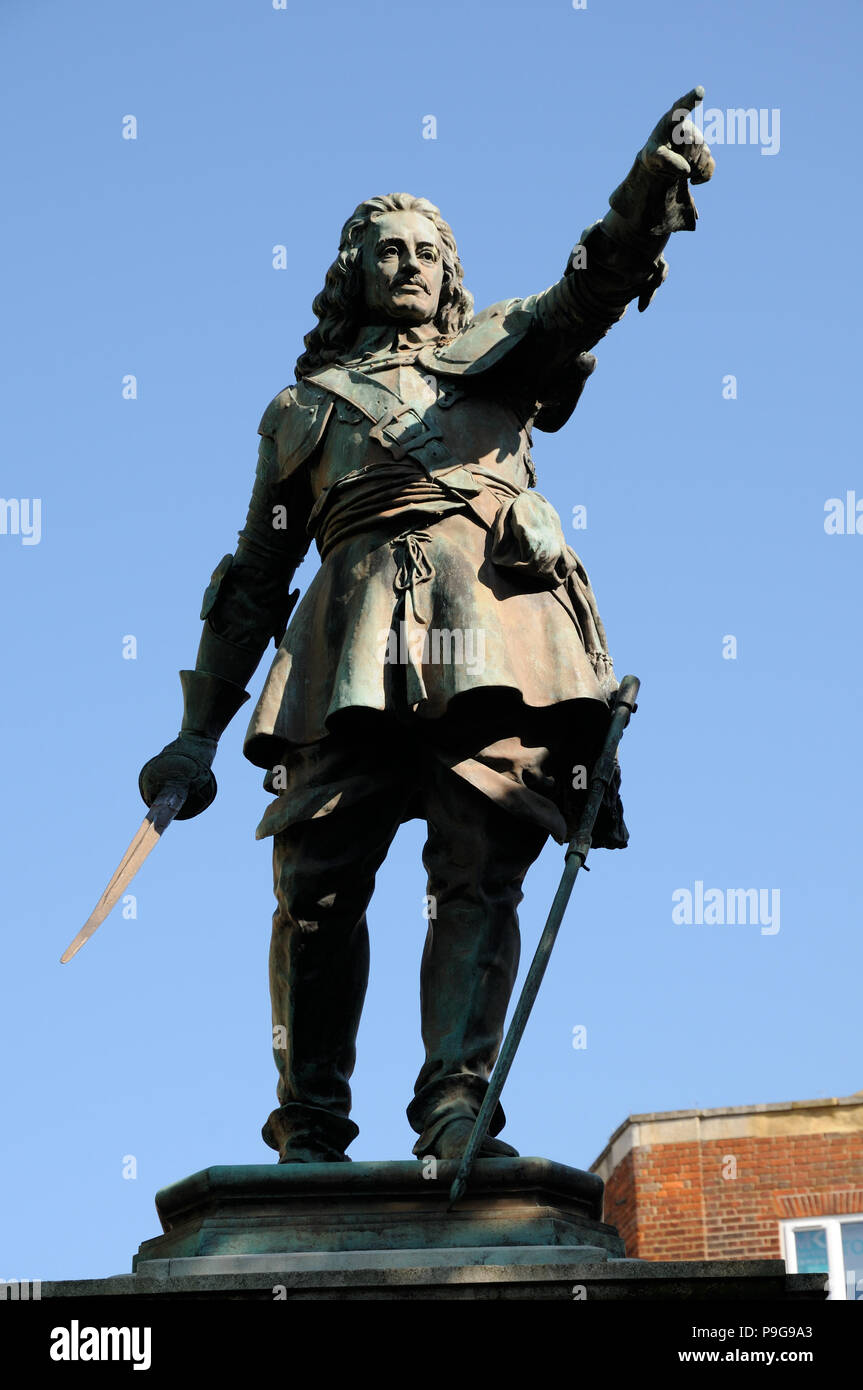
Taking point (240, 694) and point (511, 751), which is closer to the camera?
point (511, 751)

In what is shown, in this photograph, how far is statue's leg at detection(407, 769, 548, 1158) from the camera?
709cm

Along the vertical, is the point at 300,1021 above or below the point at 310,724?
below

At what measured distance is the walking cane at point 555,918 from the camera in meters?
6.54

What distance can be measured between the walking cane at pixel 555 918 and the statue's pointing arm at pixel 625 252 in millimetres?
1220

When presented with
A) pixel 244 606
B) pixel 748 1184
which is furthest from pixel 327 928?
pixel 748 1184

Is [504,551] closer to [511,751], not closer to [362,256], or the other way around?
[511,751]

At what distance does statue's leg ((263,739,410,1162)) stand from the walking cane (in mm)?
645

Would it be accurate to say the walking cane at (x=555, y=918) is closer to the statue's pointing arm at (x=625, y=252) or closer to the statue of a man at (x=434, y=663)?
the statue of a man at (x=434, y=663)

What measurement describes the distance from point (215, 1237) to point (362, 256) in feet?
12.0

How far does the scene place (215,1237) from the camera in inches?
258

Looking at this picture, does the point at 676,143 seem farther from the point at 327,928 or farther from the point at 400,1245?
the point at 400,1245

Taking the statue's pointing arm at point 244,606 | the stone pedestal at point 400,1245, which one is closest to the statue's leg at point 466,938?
the stone pedestal at point 400,1245
